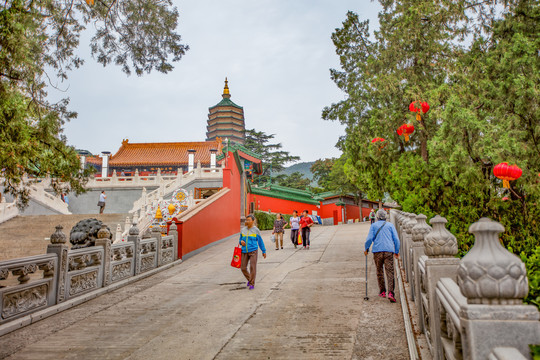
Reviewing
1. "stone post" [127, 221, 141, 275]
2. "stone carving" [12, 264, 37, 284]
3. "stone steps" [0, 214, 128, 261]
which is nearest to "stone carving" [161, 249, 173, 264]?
"stone post" [127, 221, 141, 275]

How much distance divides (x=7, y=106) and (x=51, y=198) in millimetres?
19929

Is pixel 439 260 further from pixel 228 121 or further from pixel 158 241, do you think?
pixel 228 121

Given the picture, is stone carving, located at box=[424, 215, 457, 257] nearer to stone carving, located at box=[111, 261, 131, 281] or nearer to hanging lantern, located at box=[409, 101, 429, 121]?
hanging lantern, located at box=[409, 101, 429, 121]

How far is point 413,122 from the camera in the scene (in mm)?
8531

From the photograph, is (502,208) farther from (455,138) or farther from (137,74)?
(137,74)

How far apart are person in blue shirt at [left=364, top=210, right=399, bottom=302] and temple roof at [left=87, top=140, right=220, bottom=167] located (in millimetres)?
29002

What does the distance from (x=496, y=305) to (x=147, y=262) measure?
8.77m

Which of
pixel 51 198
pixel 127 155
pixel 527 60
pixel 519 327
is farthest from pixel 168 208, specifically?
pixel 127 155

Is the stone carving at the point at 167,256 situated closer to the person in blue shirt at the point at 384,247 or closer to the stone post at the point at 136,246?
the stone post at the point at 136,246

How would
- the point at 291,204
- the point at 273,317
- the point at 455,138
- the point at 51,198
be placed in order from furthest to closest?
the point at 291,204
the point at 51,198
the point at 455,138
the point at 273,317

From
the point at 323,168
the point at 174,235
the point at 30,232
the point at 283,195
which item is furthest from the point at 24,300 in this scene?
the point at 323,168

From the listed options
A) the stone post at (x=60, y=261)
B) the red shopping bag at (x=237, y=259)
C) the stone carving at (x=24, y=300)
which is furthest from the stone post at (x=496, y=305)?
the stone post at (x=60, y=261)

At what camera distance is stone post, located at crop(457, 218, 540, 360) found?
4.97 feet

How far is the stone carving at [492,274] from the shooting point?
1543mm
